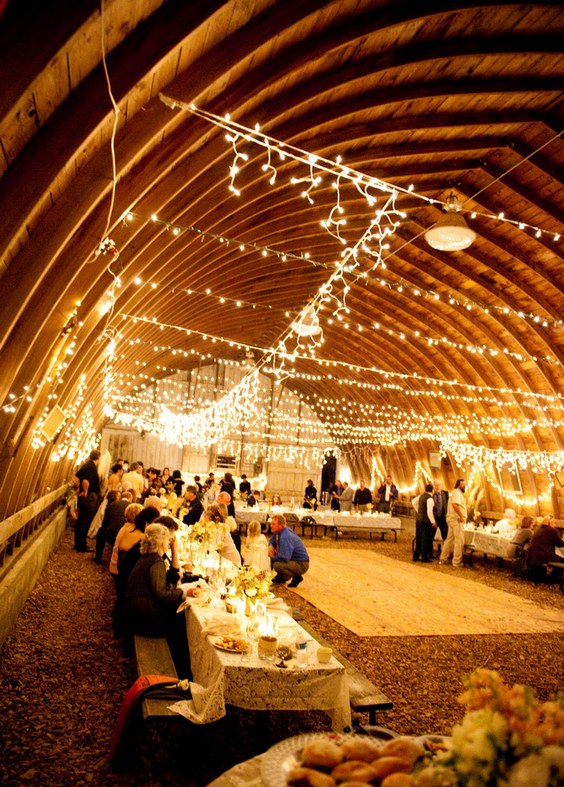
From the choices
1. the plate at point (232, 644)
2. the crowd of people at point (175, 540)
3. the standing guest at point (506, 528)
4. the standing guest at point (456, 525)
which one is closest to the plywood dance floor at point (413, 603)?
the crowd of people at point (175, 540)

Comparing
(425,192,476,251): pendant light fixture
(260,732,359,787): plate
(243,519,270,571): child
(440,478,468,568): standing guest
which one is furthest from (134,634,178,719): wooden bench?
(440,478,468,568): standing guest

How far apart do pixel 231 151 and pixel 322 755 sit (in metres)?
4.62

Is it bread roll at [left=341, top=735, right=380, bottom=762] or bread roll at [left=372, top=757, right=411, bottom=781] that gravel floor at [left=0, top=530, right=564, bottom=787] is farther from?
bread roll at [left=372, top=757, right=411, bottom=781]

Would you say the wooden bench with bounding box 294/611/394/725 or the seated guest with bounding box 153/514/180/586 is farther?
the seated guest with bounding box 153/514/180/586

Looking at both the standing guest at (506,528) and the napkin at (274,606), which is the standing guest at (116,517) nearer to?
the napkin at (274,606)

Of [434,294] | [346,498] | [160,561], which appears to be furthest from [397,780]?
[346,498]

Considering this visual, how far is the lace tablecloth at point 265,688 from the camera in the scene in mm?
2924

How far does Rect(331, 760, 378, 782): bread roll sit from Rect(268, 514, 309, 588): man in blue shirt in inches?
238

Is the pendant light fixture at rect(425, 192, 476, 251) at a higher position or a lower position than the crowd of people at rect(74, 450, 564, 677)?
higher

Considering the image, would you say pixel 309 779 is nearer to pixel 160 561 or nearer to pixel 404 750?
pixel 404 750

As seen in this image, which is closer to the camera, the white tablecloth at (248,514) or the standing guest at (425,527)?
the standing guest at (425,527)

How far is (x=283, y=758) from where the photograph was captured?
1611 mm

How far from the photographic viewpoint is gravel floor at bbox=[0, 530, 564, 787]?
9.82 feet

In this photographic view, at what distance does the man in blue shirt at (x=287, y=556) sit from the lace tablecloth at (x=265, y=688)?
14.3 feet
